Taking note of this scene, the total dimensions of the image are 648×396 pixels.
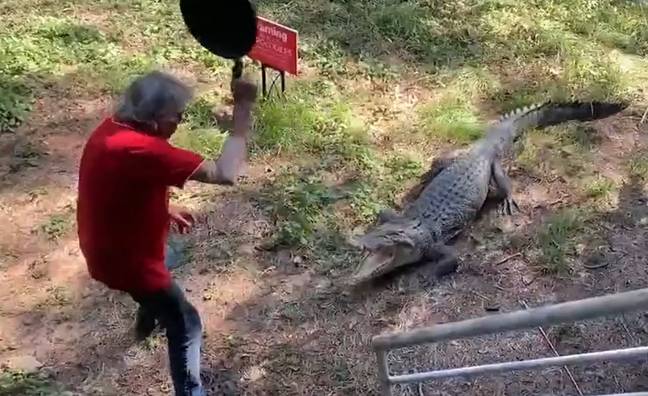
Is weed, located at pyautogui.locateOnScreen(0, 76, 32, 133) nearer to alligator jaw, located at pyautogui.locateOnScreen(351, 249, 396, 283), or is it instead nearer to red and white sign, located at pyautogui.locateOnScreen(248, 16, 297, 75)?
red and white sign, located at pyautogui.locateOnScreen(248, 16, 297, 75)

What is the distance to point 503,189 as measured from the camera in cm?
486

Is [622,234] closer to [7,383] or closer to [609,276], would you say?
[609,276]

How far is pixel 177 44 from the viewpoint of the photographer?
6.14 m

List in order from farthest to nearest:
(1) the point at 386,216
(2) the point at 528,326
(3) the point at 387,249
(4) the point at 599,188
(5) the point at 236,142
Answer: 1. (4) the point at 599,188
2. (1) the point at 386,216
3. (3) the point at 387,249
4. (5) the point at 236,142
5. (2) the point at 528,326

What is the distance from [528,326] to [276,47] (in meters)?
3.58

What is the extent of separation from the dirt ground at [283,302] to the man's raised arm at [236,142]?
112cm

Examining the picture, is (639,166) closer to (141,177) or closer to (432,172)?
(432,172)

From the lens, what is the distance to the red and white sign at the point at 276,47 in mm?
5145

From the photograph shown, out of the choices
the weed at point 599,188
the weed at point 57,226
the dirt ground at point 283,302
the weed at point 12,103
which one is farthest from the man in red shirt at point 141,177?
the weed at point 12,103

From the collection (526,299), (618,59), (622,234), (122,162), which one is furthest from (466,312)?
(618,59)

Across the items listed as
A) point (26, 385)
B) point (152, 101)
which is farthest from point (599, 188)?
point (26, 385)

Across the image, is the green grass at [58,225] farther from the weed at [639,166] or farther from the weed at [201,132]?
the weed at [639,166]

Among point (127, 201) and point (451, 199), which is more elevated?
point (127, 201)

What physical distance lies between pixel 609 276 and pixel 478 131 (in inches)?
55.6
